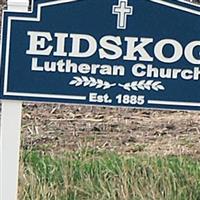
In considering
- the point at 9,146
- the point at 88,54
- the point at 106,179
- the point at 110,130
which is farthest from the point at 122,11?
the point at 110,130

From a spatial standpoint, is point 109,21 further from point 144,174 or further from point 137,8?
point 144,174

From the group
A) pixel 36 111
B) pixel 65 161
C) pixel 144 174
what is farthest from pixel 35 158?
pixel 36 111

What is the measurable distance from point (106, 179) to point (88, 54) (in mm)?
1111

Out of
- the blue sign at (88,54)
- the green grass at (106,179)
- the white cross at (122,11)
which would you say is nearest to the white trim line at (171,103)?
the blue sign at (88,54)

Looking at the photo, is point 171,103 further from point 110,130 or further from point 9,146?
point 110,130

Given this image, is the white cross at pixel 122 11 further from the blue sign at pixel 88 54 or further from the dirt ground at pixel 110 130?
the dirt ground at pixel 110 130

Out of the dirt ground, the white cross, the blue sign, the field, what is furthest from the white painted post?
the dirt ground

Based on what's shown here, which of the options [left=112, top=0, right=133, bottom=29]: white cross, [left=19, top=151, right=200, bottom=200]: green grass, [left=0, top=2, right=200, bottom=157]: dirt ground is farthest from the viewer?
[left=0, top=2, right=200, bottom=157]: dirt ground

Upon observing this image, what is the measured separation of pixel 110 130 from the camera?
235 inches

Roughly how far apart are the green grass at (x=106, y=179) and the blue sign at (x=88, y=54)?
0.93 m

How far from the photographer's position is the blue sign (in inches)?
159

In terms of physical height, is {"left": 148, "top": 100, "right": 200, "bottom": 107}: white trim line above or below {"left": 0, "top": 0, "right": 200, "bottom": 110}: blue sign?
below

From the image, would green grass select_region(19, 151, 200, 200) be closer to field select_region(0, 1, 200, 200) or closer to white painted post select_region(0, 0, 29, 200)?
field select_region(0, 1, 200, 200)

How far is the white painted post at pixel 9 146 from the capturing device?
161 inches
